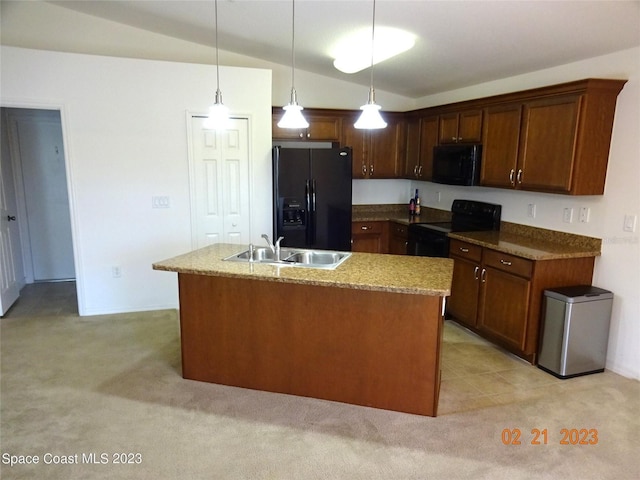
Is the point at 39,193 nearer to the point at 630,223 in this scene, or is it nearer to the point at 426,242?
the point at 426,242

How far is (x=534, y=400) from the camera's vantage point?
110 inches

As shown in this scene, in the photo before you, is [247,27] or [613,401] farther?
[247,27]

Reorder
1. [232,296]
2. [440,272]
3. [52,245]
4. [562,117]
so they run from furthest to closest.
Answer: [52,245] < [562,117] < [232,296] < [440,272]

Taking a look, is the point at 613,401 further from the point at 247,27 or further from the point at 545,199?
the point at 247,27

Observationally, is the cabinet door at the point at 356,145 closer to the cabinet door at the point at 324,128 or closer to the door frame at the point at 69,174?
the cabinet door at the point at 324,128

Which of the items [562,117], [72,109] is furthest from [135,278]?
[562,117]

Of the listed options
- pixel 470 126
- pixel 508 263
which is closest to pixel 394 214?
pixel 470 126

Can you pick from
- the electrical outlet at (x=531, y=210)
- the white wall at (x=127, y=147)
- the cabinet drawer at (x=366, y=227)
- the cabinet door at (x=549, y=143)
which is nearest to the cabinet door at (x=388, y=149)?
the cabinet drawer at (x=366, y=227)

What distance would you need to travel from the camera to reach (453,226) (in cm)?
446

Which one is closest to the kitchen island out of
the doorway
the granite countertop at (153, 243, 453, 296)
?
the granite countertop at (153, 243, 453, 296)

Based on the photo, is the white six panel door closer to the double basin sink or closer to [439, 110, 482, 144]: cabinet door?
the double basin sink

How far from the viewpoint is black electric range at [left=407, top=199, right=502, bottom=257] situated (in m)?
4.20

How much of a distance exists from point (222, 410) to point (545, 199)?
3.12m

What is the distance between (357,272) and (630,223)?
2057 mm
